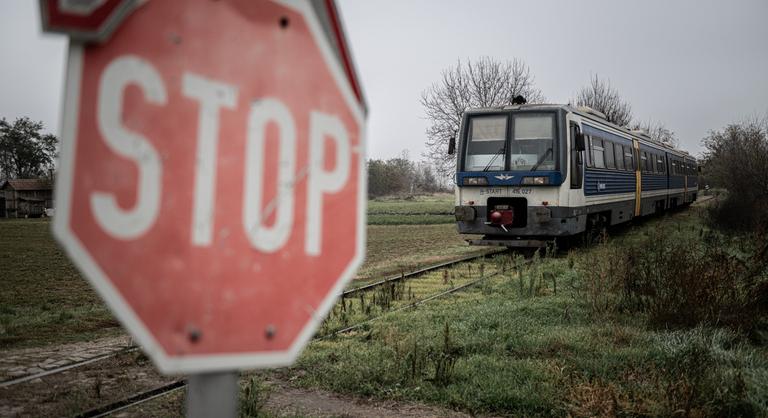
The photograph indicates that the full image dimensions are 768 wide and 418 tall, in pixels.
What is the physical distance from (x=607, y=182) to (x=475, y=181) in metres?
4.40

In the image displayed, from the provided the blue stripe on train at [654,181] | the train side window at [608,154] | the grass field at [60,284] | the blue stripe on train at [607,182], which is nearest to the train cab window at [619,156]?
the blue stripe on train at [607,182]

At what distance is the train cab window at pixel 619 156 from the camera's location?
15.5 meters

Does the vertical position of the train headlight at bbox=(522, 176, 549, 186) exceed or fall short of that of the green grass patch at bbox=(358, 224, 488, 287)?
it exceeds it

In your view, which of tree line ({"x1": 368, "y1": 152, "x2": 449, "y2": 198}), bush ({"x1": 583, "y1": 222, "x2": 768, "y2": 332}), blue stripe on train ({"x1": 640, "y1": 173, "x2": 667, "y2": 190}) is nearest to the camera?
bush ({"x1": 583, "y1": 222, "x2": 768, "y2": 332})

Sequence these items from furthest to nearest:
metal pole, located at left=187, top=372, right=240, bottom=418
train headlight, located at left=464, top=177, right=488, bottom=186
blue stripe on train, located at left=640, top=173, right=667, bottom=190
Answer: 1. blue stripe on train, located at left=640, top=173, right=667, bottom=190
2. train headlight, located at left=464, top=177, right=488, bottom=186
3. metal pole, located at left=187, top=372, right=240, bottom=418

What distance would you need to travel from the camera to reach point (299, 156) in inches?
50.3

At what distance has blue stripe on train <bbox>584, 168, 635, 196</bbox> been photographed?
13.0 m

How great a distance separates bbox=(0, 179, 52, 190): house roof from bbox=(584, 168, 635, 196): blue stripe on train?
56151 millimetres

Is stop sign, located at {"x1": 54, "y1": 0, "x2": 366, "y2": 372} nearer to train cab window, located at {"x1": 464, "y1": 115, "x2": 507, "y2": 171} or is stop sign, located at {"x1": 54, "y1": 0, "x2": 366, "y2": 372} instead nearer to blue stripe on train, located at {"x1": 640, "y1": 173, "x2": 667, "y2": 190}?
train cab window, located at {"x1": 464, "y1": 115, "x2": 507, "y2": 171}

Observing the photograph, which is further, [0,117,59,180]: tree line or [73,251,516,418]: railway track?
[0,117,59,180]: tree line

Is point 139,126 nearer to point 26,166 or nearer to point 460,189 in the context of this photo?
point 460,189

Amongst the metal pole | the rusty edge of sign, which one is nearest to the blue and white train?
the metal pole

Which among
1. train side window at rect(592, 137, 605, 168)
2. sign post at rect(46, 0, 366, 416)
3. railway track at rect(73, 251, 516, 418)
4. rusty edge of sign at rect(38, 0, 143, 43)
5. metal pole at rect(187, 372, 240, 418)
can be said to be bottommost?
railway track at rect(73, 251, 516, 418)

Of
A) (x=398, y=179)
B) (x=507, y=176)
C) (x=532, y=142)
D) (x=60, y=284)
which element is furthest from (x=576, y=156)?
(x=398, y=179)
